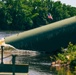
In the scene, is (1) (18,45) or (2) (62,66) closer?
(1) (18,45)

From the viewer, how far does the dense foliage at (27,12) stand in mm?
162250

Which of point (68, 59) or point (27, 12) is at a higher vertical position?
point (27, 12)

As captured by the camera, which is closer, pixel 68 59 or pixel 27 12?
pixel 68 59

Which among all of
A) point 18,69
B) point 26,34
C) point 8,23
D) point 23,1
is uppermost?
point 23,1

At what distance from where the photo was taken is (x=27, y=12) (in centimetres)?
17200

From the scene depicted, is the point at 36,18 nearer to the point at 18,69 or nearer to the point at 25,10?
the point at 25,10

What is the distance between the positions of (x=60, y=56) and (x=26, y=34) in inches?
800

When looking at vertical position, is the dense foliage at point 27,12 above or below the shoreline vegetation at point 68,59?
above

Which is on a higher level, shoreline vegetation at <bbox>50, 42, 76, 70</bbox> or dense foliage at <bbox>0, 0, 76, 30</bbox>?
dense foliage at <bbox>0, 0, 76, 30</bbox>

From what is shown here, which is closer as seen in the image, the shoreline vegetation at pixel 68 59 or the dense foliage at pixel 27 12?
the shoreline vegetation at pixel 68 59

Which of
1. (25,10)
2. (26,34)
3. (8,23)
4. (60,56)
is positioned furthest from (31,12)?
(26,34)

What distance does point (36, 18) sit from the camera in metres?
172

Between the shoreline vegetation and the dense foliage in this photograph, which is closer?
the shoreline vegetation

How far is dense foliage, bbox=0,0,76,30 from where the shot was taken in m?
162
